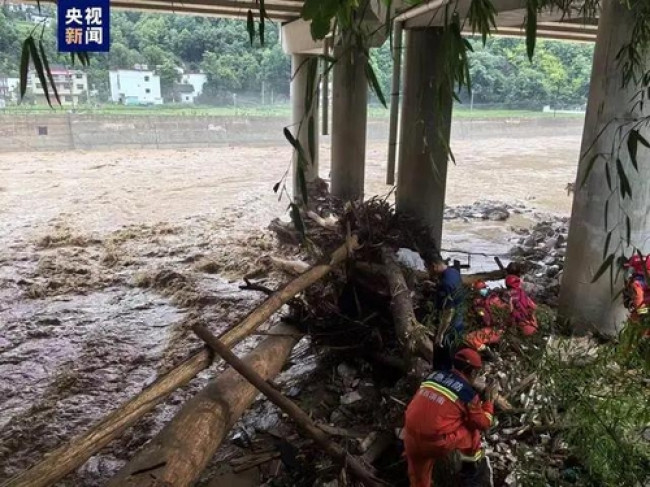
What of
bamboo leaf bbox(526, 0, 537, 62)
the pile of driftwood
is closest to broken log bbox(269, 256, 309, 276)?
the pile of driftwood

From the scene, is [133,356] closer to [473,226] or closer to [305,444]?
[305,444]

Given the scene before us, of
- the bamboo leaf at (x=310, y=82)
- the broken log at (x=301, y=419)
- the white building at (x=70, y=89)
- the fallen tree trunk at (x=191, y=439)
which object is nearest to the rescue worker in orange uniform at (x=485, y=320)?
the broken log at (x=301, y=419)

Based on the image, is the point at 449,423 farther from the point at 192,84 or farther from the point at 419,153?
the point at 192,84

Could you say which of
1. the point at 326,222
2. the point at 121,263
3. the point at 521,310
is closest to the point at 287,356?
the point at 521,310

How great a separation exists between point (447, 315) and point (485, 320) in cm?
69

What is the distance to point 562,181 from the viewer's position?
73.5ft

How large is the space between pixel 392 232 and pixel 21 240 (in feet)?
30.2

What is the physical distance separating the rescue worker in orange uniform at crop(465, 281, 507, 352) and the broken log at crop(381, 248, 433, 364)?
0.41 meters

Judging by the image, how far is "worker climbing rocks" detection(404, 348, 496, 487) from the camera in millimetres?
3312

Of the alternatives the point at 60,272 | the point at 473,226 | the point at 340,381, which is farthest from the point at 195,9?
the point at 340,381

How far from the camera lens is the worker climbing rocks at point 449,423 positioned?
3.31 meters

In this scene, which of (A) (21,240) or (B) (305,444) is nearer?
(B) (305,444)

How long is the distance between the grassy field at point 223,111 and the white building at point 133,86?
1.02 metres

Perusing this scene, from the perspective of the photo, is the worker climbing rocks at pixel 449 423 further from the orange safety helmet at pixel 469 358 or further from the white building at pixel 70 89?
the white building at pixel 70 89
